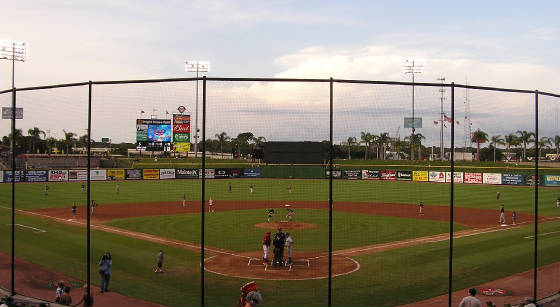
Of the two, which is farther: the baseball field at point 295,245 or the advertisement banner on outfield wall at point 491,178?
the advertisement banner on outfield wall at point 491,178

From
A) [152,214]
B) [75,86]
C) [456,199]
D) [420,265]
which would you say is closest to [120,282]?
[75,86]

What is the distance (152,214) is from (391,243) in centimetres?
1932

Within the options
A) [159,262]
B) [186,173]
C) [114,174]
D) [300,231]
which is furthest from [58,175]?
[159,262]

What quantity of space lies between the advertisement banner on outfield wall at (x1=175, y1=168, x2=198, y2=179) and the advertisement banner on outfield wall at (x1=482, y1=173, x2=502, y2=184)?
39.7 metres

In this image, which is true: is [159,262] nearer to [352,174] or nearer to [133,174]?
[133,174]

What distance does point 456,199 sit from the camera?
46156 millimetres

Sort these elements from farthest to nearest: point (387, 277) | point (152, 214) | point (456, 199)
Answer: point (456, 199) → point (152, 214) → point (387, 277)

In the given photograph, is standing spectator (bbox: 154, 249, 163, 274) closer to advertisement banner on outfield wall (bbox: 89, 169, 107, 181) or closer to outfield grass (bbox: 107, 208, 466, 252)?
outfield grass (bbox: 107, 208, 466, 252)

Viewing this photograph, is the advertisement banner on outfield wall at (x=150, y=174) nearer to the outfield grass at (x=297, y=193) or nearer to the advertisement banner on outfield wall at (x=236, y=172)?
the outfield grass at (x=297, y=193)

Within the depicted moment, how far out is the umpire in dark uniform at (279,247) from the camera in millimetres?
17906

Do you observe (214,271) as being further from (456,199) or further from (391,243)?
(456,199)

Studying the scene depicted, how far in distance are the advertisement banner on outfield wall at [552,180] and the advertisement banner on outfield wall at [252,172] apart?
39428 mm

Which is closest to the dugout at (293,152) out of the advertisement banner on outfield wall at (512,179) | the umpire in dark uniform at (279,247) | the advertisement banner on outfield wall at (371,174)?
the umpire in dark uniform at (279,247)

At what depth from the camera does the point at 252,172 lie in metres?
72.8
